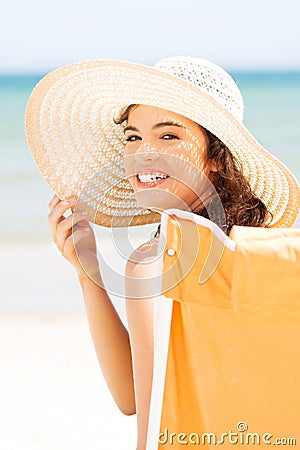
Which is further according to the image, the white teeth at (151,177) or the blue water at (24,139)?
the blue water at (24,139)

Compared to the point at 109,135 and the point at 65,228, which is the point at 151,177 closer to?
the point at 65,228

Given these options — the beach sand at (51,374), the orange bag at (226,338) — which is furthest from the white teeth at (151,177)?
the beach sand at (51,374)

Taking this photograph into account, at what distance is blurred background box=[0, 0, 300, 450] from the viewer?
3.46 metres

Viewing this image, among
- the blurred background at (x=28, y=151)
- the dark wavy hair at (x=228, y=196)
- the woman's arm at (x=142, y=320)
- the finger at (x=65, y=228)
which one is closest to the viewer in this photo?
the woman's arm at (x=142, y=320)

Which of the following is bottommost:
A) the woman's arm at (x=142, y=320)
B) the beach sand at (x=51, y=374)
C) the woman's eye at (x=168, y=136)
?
the beach sand at (x=51, y=374)

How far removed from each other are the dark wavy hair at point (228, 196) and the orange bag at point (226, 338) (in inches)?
20.4

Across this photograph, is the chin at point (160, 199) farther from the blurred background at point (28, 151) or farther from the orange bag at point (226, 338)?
the orange bag at point (226, 338)

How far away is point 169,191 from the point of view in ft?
6.23

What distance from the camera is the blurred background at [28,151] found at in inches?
136

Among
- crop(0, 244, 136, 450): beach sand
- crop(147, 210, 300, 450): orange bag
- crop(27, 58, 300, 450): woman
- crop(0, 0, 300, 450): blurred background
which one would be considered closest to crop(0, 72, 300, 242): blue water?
crop(0, 0, 300, 450): blurred background

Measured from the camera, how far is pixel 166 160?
191cm

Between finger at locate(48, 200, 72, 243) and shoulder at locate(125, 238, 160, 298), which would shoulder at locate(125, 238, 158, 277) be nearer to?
shoulder at locate(125, 238, 160, 298)

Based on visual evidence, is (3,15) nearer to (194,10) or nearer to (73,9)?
(73,9)

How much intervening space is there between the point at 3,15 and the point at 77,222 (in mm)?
19042
